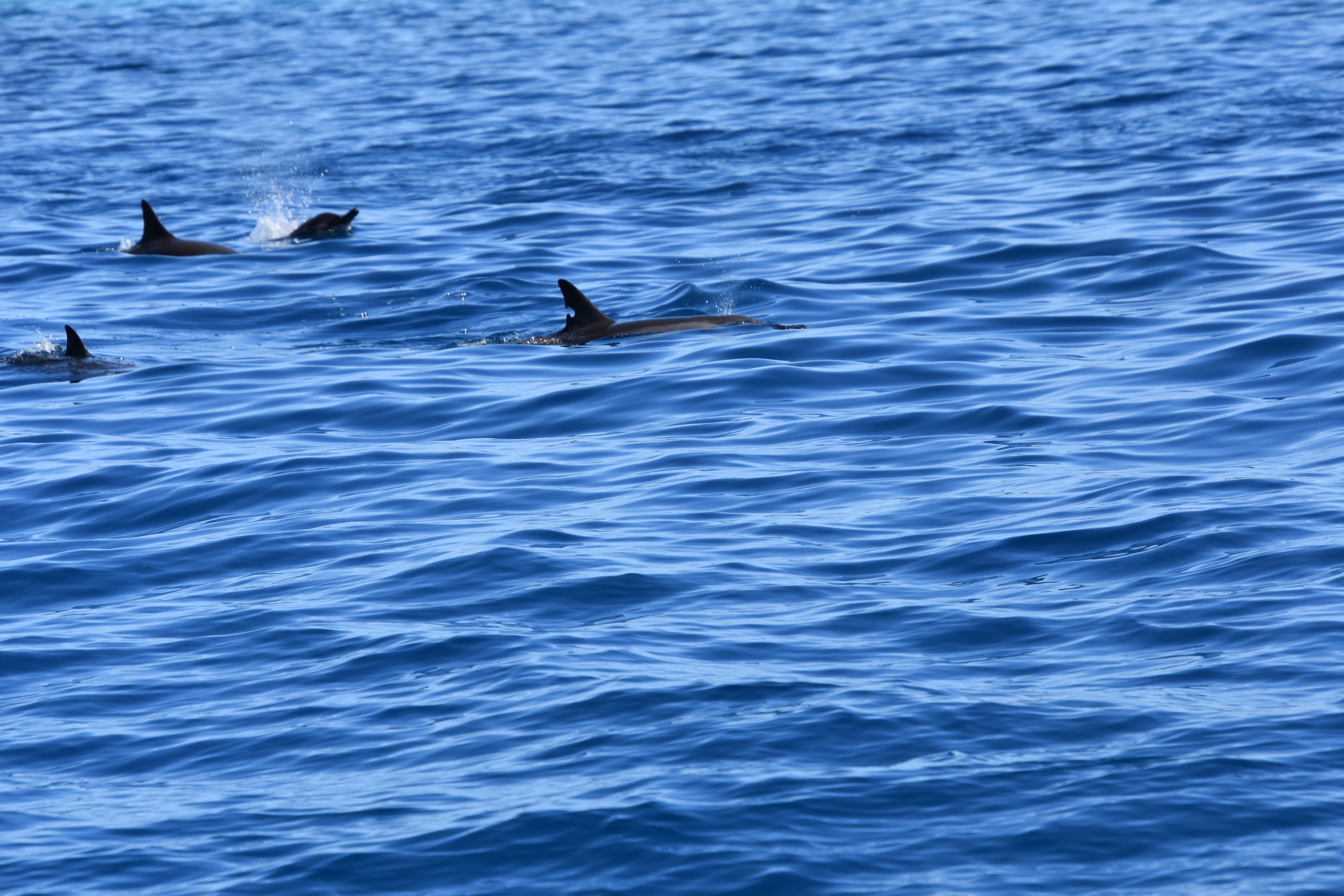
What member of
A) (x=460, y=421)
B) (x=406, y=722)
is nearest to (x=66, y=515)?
(x=460, y=421)

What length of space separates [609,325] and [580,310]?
32cm

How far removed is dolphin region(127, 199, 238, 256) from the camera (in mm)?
20312

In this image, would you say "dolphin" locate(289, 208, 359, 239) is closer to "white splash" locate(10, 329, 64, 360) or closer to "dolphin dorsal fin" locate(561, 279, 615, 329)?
"white splash" locate(10, 329, 64, 360)

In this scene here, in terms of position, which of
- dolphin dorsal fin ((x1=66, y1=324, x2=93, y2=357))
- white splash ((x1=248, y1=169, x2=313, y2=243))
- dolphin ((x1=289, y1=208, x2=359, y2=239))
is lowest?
white splash ((x1=248, y1=169, x2=313, y2=243))

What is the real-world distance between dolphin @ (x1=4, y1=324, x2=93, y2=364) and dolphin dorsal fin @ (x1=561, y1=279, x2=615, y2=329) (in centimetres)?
407

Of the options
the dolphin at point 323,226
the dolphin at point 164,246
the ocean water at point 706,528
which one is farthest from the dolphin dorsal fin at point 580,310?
the dolphin at point 164,246

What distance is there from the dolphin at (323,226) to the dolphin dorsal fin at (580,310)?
6.70 meters

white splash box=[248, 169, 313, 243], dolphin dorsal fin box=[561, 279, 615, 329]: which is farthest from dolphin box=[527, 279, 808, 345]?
white splash box=[248, 169, 313, 243]

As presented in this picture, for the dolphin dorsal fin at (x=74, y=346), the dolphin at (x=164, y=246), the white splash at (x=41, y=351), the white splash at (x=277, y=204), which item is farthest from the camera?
the white splash at (x=277, y=204)

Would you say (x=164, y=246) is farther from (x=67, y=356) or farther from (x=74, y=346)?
(x=74, y=346)

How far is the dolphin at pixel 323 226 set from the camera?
2119 cm

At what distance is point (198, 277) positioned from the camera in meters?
19.2

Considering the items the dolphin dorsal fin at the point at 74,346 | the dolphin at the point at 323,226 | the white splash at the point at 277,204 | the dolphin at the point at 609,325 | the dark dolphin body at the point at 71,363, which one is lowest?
A: the white splash at the point at 277,204

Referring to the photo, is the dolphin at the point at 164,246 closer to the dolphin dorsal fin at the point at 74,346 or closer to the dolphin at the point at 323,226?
the dolphin at the point at 323,226
